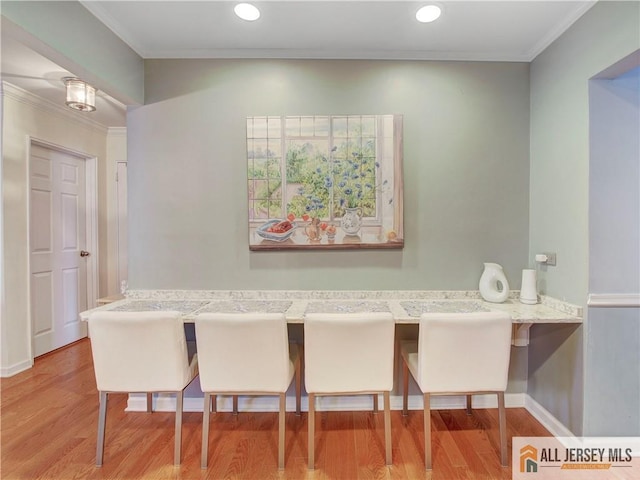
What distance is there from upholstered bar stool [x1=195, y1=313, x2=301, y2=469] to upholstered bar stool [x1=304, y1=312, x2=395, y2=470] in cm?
15

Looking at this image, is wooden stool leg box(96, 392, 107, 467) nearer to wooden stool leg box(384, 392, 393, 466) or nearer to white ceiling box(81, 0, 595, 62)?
wooden stool leg box(384, 392, 393, 466)

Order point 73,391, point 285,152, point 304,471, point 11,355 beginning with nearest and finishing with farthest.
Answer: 1. point 304,471
2. point 285,152
3. point 73,391
4. point 11,355

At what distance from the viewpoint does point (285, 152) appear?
221 centimetres

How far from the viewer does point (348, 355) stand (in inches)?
63.9

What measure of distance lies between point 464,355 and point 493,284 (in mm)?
772

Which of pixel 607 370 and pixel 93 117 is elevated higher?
pixel 93 117

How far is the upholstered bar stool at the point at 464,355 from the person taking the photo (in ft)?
5.29

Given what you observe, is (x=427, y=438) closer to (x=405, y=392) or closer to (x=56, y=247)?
(x=405, y=392)

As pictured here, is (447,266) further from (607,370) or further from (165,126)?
(165,126)

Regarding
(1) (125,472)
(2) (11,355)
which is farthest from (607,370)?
(2) (11,355)

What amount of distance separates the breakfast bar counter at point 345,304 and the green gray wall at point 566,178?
0.17 m

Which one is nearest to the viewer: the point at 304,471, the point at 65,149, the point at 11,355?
the point at 304,471

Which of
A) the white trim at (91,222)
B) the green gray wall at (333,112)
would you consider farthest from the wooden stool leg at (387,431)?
the white trim at (91,222)

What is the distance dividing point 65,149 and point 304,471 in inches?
152
